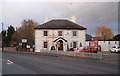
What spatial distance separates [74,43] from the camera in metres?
45.1

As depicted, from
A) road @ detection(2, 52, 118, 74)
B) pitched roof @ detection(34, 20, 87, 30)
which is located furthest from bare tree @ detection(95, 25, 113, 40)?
road @ detection(2, 52, 118, 74)

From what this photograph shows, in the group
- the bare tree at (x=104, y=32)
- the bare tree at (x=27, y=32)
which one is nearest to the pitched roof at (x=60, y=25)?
the bare tree at (x=27, y=32)

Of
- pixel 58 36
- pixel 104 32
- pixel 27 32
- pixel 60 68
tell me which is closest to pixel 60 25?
pixel 58 36

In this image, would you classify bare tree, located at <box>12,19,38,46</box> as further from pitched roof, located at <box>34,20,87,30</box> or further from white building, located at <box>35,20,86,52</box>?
white building, located at <box>35,20,86,52</box>

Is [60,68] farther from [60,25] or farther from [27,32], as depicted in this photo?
[27,32]

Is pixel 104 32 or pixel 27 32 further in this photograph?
pixel 104 32

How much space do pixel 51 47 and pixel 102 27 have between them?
215 ft

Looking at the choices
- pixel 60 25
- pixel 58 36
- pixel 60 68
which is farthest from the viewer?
pixel 60 25

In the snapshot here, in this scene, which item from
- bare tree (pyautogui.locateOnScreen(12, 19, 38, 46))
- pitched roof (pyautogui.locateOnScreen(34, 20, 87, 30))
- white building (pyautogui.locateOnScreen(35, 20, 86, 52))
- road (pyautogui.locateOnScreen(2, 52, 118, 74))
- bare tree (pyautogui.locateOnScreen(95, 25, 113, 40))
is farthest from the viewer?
bare tree (pyautogui.locateOnScreen(95, 25, 113, 40))

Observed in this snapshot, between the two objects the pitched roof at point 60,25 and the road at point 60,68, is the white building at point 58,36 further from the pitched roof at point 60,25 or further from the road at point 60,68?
the road at point 60,68

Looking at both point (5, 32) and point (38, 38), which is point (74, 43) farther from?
point (5, 32)

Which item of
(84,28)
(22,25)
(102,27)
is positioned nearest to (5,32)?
(22,25)

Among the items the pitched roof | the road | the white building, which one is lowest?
the road

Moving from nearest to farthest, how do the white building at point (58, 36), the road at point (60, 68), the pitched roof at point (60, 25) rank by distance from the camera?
the road at point (60, 68), the white building at point (58, 36), the pitched roof at point (60, 25)
